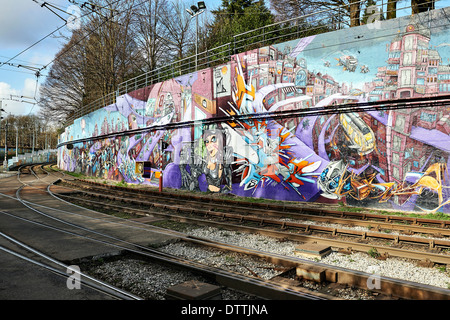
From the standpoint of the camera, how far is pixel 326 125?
1384 cm

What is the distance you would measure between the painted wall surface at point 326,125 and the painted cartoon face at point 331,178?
42 millimetres

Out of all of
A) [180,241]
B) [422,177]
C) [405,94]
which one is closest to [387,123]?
[405,94]

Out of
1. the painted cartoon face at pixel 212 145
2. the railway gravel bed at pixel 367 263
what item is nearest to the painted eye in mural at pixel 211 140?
the painted cartoon face at pixel 212 145

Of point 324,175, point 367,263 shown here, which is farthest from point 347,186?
point 367,263

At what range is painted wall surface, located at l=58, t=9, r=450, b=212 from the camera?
11.4m

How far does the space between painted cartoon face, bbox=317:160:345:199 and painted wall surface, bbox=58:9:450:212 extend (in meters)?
0.04

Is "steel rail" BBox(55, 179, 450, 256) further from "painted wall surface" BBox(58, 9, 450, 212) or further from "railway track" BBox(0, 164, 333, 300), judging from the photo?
"painted wall surface" BBox(58, 9, 450, 212)

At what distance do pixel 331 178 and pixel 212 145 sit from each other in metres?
7.36

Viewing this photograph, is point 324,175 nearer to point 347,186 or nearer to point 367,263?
point 347,186

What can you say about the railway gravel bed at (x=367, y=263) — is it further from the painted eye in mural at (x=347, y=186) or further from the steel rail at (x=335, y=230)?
the painted eye in mural at (x=347, y=186)

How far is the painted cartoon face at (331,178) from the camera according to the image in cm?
1345

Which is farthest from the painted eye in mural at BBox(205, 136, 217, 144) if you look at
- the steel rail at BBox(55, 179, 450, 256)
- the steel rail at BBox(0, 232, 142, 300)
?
the steel rail at BBox(0, 232, 142, 300)
